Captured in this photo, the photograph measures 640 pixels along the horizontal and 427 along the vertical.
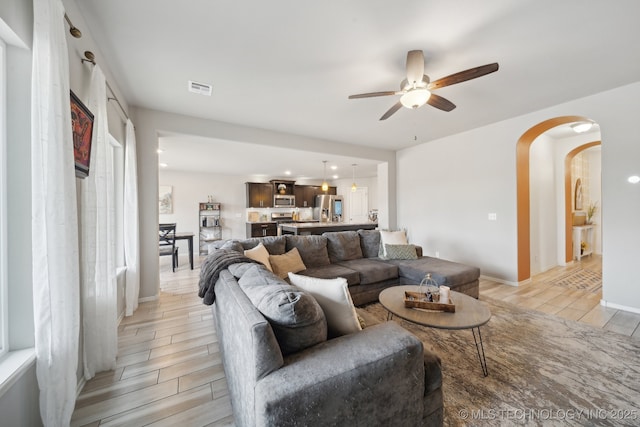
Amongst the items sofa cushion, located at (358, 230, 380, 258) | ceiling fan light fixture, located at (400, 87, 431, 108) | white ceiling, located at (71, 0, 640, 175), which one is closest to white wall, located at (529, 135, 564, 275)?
white ceiling, located at (71, 0, 640, 175)

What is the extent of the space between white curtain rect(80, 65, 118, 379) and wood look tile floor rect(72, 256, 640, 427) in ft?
0.69

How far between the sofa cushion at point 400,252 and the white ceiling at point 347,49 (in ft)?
6.71

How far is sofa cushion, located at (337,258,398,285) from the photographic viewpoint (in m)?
3.11

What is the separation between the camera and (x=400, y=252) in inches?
144

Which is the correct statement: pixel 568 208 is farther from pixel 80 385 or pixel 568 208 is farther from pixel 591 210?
pixel 80 385

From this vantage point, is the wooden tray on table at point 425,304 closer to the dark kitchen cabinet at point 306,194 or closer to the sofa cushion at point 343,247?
the sofa cushion at point 343,247

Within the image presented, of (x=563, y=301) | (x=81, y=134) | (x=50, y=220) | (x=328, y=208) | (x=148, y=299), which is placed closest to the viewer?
(x=50, y=220)

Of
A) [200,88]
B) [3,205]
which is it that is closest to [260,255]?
[3,205]

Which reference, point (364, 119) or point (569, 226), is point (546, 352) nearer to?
point (364, 119)

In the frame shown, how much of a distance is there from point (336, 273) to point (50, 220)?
2500 mm

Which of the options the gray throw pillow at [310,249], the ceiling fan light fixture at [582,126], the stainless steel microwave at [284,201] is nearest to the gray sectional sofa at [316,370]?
the gray throw pillow at [310,249]

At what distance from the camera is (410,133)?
4.47 meters

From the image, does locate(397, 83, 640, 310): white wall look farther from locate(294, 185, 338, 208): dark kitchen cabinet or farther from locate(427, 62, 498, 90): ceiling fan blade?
locate(294, 185, 338, 208): dark kitchen cabinet

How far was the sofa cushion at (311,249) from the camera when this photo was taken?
11.0ft
